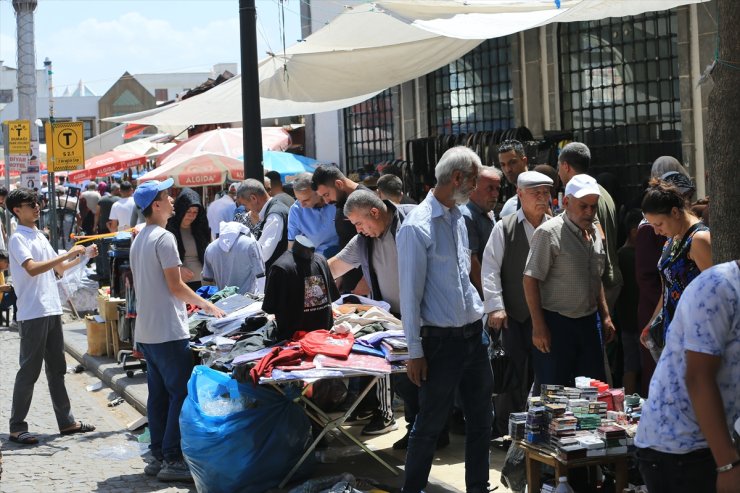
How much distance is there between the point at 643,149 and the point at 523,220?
7118mm

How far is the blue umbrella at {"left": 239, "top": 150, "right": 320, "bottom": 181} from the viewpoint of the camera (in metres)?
18.1

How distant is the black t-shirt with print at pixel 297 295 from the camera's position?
694 centimetres

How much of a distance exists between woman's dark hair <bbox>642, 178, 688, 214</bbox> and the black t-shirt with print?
2.45 m

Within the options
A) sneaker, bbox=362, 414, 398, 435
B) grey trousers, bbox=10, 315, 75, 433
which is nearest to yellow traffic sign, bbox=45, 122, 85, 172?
grey trousers, bbox=10, 315, 75, 433

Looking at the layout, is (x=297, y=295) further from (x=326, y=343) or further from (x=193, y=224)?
(x=193, y=224)

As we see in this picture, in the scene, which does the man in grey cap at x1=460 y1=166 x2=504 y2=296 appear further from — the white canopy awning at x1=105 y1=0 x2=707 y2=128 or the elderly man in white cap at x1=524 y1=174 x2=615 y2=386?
the white canopy awning at x1=105 y1=0 x2=707 y2=128

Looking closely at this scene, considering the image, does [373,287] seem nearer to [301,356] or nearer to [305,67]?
[301,356]

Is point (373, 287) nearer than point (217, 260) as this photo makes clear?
Yes

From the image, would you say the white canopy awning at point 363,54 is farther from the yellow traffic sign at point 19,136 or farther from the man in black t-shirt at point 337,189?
the yellow traffic sign at point 19,136

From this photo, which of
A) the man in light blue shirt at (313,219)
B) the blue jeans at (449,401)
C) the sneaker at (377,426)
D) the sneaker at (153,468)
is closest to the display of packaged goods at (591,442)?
the blue jeans at (449,401)

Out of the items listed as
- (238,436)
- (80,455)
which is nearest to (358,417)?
(238,436)

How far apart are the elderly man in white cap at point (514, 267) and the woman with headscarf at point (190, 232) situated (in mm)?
3634

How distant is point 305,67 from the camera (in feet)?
41.1

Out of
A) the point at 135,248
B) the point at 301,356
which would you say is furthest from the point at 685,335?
the point at 135,248
